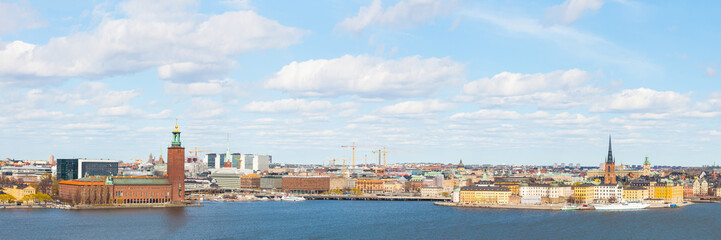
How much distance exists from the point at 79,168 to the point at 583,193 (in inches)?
3100

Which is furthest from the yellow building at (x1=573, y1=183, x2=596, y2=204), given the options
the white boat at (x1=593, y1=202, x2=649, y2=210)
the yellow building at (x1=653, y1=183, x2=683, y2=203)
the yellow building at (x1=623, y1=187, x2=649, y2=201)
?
the yellow building at (x1=653, y1=183, x2=683, y2=203)

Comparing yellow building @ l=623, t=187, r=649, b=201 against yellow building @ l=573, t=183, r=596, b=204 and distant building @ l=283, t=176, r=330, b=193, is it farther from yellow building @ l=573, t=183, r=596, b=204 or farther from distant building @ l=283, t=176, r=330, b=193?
distant building @ l=283, t=176, r=330, b=193

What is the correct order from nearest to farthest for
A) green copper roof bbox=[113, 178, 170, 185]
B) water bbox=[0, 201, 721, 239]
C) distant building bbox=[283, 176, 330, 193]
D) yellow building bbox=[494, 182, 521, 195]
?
water bbox=[0, 201, 721, 239], green copper roof bbox=[113, 178, 170, 185], yellow building bbox=[494, 182, 521, 195], distant building bbox=[283, 176, 330, 193]

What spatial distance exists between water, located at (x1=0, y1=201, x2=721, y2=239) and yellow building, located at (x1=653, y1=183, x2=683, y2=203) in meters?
27.6

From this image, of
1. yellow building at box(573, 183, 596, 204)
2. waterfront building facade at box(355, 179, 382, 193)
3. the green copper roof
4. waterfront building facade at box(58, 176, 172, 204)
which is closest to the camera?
waterfront building facade at box(58, 176, 172, 204)

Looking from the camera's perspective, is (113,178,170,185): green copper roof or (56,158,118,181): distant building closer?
(113,178,170,185): green copper roof

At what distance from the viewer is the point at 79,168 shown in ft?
479

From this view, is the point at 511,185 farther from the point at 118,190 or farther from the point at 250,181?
the point at 250,181

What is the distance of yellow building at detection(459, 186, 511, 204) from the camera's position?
376 feet

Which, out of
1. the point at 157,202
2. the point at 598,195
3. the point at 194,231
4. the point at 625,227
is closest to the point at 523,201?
the point at 598,195

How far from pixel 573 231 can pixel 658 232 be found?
658 centimetres

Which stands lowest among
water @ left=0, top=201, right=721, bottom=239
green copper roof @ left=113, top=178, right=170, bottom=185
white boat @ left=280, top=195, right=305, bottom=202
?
white boat @ left=280, top=195, right=305, bottom=202

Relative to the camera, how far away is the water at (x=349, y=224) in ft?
217

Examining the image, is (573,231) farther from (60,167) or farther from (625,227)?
(60,167)
